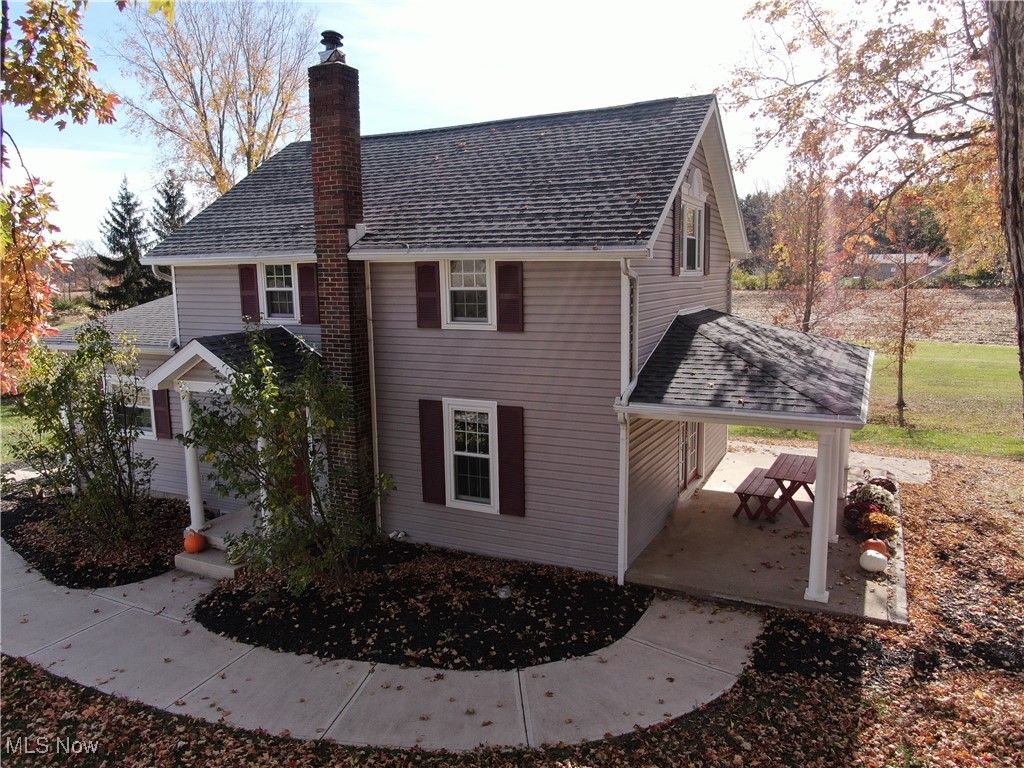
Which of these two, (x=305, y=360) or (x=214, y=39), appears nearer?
(x=305, y=360)

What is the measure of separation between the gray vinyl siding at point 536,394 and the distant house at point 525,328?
28 millimetres

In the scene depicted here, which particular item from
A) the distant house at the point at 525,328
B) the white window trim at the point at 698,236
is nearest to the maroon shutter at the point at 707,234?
the white window trim at the point at 698,236

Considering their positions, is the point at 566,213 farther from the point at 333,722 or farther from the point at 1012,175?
the point at 333,722

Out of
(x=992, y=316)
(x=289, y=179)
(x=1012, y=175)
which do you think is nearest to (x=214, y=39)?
(x=289, y=179)

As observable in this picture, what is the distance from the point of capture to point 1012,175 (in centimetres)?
505

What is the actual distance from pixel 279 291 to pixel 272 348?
1.42m

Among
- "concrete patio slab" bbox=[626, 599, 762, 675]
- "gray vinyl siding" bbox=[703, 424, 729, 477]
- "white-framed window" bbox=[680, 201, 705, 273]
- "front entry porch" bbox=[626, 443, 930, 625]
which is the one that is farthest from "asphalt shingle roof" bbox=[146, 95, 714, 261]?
"gray vinyl siding" bbox=[703, 424, 729, 477]

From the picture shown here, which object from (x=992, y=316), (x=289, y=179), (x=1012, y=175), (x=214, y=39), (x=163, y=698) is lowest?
(x=163, y=698)

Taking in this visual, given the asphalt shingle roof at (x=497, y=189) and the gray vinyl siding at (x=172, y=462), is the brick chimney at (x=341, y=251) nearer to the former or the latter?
the asphalt shingle roof at (x=497, y=189)

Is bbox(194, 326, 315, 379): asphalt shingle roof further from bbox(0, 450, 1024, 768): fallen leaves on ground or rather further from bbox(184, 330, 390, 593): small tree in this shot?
bbox(0, 450, 1024, 768): fallen leaves on ground

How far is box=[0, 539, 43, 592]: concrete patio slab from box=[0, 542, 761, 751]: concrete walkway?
3.92 feet

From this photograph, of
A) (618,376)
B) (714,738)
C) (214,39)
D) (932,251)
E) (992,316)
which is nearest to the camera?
(714,738)

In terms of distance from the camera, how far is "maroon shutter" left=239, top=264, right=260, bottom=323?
11492mm

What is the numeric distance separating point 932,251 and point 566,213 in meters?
17.8
